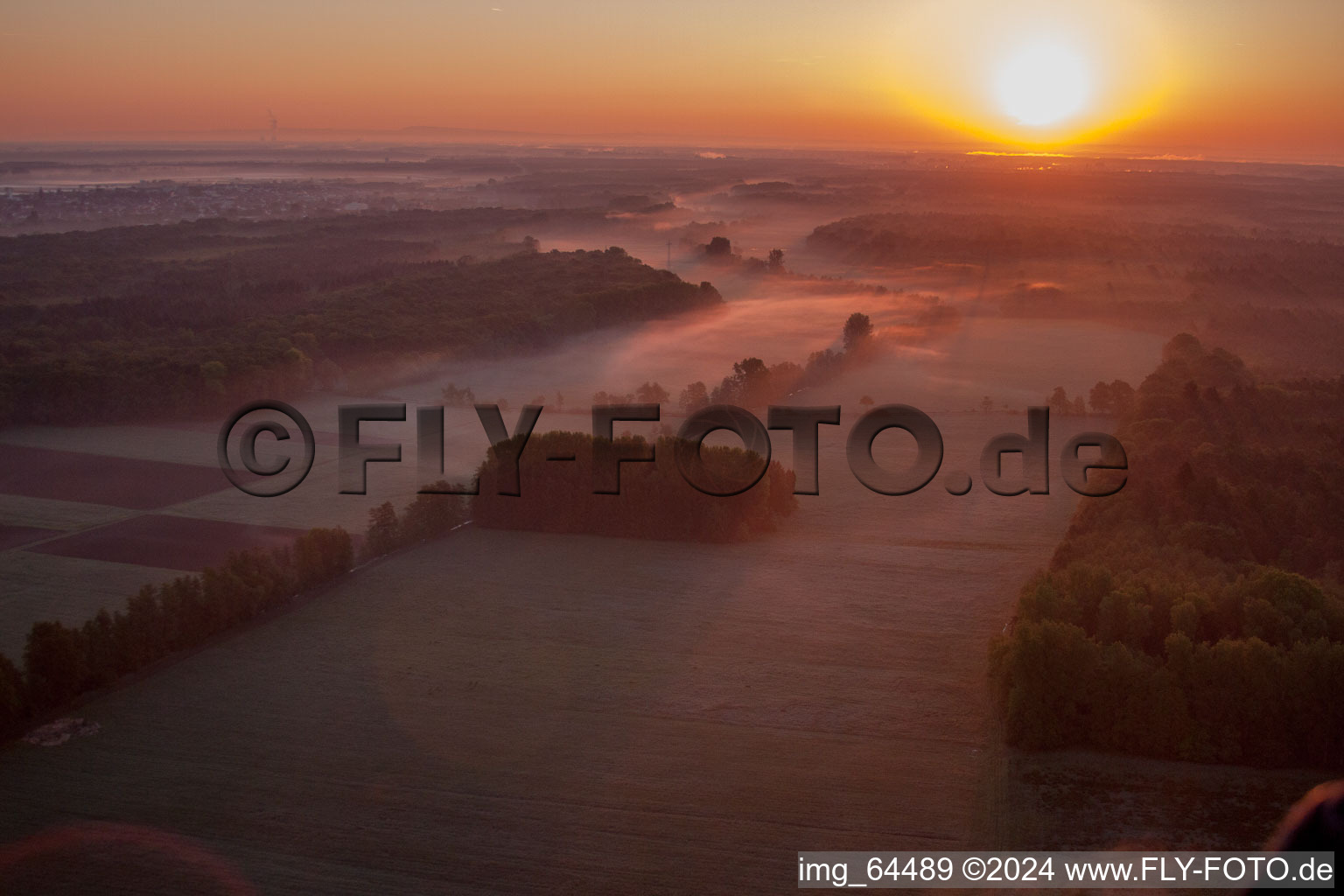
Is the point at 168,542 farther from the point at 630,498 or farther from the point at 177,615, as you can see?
the point at 630,498

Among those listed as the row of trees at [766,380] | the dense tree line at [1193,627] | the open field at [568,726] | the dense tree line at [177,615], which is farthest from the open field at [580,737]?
the row of trees at [766,380]

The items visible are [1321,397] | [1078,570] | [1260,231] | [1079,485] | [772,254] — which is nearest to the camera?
[1078,570]

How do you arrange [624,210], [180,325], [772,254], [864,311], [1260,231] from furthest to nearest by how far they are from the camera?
1. [624,210]
2. [1260,231]
3. [772,254]
4. [864,311]
5. [180,325]

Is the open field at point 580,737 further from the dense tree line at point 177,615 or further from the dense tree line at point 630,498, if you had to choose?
the dense tree line at point 630,498

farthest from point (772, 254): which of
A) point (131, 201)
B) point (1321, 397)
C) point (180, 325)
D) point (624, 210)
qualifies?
point (131, 201)

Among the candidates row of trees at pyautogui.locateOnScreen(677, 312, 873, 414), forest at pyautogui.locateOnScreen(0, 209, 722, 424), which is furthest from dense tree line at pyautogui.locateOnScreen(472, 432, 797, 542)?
forest at pyautogui.locateOnScreen(0, 209, 722, 424)

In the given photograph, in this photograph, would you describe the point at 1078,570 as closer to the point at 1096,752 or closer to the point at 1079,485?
the point at 1096,752
